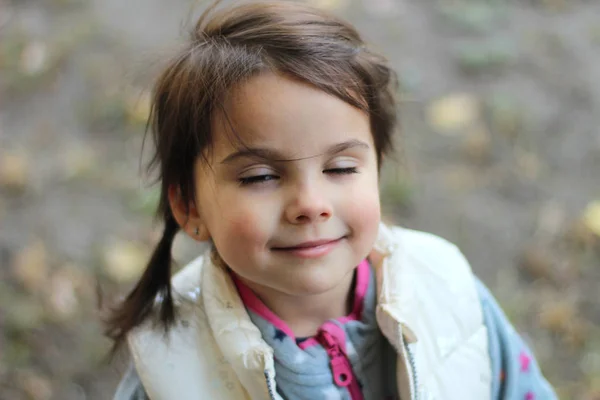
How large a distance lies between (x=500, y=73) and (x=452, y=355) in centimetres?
155

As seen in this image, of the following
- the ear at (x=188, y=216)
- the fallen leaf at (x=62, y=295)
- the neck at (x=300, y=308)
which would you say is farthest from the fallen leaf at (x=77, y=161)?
the neck at (x=300, y=308)

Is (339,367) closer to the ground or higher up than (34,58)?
closer to the ground

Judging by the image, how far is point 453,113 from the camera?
223 centimetres

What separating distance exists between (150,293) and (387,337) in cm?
44

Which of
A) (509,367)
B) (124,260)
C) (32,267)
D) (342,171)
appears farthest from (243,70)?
(32,267)

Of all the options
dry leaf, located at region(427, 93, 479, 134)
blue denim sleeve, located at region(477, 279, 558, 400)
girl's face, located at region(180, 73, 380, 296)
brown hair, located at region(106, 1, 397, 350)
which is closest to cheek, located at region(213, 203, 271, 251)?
girl's face, located at region(180, 73, 380, 296)

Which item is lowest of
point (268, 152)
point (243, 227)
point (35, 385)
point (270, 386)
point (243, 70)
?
point (35, 385)

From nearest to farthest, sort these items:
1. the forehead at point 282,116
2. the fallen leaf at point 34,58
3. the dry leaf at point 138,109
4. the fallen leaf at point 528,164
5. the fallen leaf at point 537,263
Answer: the forehead at point 282,116 < the fallen leaf at point 537,263 < the fallen leaf at point 528,164 < the dry leaf at point 138,109 < the fallen leaf at point 34,58

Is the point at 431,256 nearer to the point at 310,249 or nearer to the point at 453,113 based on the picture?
the point at 310,249

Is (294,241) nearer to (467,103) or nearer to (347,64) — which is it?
(347,64)

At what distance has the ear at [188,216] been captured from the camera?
104 centimetres

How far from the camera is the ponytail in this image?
3.68ft

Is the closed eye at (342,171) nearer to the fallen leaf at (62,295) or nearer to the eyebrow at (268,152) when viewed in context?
the eyebrow at (268,152)

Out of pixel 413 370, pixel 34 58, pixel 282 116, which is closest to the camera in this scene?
pixel 282 116
